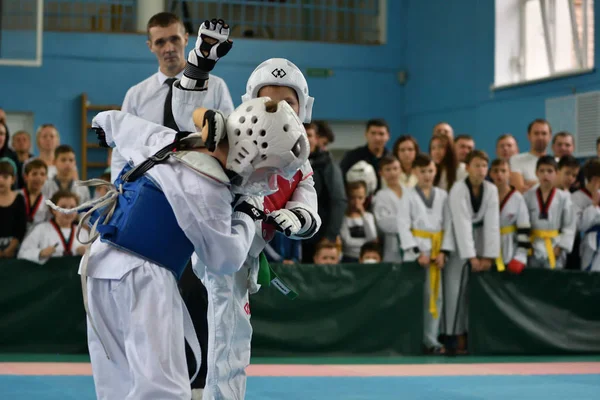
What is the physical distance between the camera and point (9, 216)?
316 inches

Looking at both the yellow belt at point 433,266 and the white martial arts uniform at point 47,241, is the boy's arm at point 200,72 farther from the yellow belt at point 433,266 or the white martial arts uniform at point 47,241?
the yellow belt at point 433,266

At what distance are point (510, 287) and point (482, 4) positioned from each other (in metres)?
7.20

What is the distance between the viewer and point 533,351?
866 cm

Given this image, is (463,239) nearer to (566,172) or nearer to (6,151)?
(566,172)

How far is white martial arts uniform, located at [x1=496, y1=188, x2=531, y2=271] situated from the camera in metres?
8.65

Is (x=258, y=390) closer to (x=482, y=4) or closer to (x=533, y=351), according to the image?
(x=533, y=351)

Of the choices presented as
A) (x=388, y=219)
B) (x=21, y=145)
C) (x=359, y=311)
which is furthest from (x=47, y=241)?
(x=388, y=219)

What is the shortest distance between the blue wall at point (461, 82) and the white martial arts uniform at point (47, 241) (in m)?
7.58

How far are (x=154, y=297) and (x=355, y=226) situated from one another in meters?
5.70

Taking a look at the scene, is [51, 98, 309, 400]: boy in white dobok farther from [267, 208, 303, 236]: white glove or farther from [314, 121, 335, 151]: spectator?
[314, 121, 335, 151]: spectator

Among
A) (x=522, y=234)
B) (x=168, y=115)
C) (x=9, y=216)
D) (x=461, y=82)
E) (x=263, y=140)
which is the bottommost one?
(x=522, y=234)

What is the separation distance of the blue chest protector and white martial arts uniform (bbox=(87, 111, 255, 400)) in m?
0.03

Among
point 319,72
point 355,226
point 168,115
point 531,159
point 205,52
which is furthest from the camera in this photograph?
point 319,72

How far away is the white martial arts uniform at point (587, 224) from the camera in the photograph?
29.5ft
